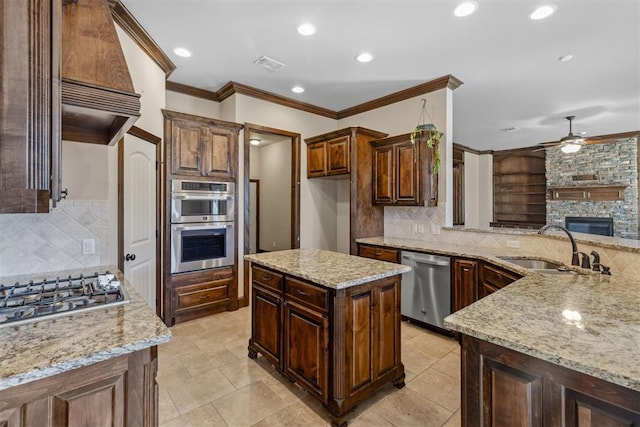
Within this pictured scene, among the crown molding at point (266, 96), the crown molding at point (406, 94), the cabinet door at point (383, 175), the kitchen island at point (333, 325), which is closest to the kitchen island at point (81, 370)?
the kitchen island at point (333, 325)

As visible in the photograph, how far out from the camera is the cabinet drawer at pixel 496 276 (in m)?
2.51

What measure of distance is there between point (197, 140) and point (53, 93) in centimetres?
269

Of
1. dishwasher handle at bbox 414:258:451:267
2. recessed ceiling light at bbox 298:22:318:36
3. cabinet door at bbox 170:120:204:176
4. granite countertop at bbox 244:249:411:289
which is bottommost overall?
dishwasher handle at bbox 414:258:451:267

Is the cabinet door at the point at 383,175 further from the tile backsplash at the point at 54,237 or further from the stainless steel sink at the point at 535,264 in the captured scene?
the tile backsplash at the point at 54,237

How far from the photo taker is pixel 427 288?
3.41 metres

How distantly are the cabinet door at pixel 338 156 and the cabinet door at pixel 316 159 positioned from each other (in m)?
0.11

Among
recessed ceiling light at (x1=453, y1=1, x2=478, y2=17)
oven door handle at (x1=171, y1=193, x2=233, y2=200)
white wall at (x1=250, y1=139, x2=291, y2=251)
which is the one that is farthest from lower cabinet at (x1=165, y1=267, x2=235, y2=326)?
recessed ceiling light at (x1=453, y1=1, x2=478, y2=17)

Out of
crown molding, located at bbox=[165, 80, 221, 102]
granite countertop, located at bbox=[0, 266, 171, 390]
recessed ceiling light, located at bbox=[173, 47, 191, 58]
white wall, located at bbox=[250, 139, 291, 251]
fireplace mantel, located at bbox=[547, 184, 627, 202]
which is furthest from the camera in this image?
fireplace mantel, located at bbox=[547, 184, 627, 202]

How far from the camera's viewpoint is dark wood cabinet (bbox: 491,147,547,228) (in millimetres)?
8203

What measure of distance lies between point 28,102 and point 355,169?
135 inches

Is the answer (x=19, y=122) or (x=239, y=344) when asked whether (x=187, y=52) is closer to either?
(x=19, y=122)

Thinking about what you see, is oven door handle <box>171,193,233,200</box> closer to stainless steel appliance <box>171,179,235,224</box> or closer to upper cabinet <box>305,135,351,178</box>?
stainless steel appliance <box>171,179,235,224</box>

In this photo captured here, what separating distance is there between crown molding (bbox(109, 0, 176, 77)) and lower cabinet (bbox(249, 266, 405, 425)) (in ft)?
7.96

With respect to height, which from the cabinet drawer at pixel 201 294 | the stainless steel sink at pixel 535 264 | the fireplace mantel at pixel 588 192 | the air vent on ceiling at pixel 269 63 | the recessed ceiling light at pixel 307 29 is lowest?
the cabinet drawer at pixel 201 294
